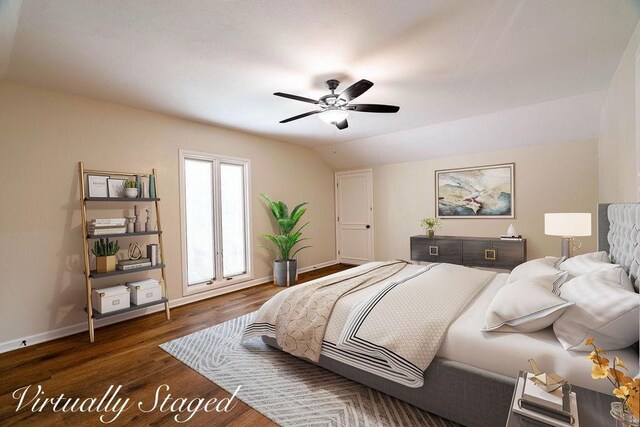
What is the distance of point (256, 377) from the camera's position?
2152 millimetres

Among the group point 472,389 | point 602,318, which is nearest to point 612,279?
point 602,318

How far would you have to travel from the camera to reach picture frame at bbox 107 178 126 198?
3189 millimetres

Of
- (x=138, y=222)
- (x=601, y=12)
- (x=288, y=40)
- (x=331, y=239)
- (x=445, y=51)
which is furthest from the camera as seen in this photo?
(x=331, y=239)

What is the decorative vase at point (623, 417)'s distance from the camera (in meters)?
0.88

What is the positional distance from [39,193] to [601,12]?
4.75 metres

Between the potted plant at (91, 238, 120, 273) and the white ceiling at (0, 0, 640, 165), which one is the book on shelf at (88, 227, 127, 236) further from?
the white ceiling at (0, 0, 640, 165)

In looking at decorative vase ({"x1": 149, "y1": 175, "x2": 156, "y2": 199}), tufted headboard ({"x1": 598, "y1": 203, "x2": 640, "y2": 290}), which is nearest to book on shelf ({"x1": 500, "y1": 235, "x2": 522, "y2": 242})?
tufted headboard ({"x1": 598, "y1": 203, "x2": 640, "y2": 290})

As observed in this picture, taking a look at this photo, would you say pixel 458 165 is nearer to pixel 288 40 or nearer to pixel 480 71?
pixel 480 71

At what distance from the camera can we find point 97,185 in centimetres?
310

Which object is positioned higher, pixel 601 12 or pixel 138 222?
pixel 601 12

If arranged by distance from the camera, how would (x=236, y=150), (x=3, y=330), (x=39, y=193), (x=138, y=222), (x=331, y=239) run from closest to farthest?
(x=3, y=330) → (x=39, y=193) → (x=138, y=222) → (x=236, y=150) → (x=331, y=239)

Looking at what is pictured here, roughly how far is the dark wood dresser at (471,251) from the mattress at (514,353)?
9.65 feet

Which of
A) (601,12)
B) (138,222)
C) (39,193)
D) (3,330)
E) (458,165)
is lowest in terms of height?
(3,330)

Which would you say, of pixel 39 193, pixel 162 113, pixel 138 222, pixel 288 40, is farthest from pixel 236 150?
pixel 288 40
